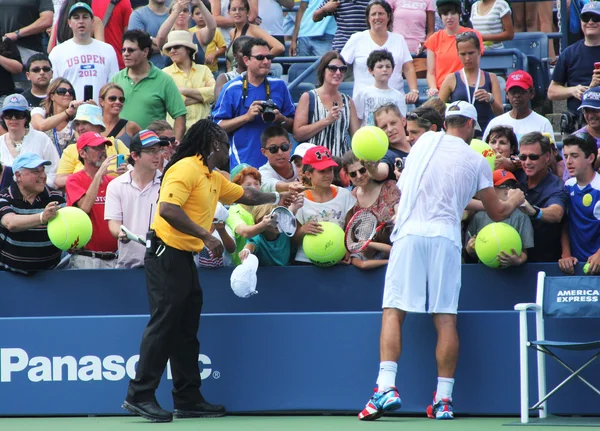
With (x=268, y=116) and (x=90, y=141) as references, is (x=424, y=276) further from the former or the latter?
Result: (x=90, y=141)

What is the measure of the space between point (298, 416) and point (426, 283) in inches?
52.9

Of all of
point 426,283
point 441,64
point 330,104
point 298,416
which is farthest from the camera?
point 441,64

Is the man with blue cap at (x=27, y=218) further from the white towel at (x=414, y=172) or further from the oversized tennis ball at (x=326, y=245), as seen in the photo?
the white towel at (x=414, y=172)

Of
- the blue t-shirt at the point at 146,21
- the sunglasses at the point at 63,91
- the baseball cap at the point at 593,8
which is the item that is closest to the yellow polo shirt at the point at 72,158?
the sunglasses at the point at 63,91

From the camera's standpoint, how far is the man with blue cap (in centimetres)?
825

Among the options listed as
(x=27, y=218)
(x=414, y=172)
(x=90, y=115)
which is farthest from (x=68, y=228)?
(x=414, y=172)

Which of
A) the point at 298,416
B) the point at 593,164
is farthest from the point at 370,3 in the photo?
the point at 298,416

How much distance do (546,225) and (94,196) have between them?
3.45m

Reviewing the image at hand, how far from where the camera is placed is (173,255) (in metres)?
7.15

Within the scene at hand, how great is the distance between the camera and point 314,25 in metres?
13.1

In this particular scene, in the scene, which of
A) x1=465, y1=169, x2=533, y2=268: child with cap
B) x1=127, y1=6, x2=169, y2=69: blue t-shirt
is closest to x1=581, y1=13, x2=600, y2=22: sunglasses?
x1=465, y1=169, x2=533, y2=268: child with cap

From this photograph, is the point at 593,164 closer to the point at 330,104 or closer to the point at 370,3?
the point at 330,104

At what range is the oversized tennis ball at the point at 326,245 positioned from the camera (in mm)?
8094

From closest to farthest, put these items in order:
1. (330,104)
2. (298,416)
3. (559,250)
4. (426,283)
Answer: (426,283), (298,416), (559,250), (330,104)
